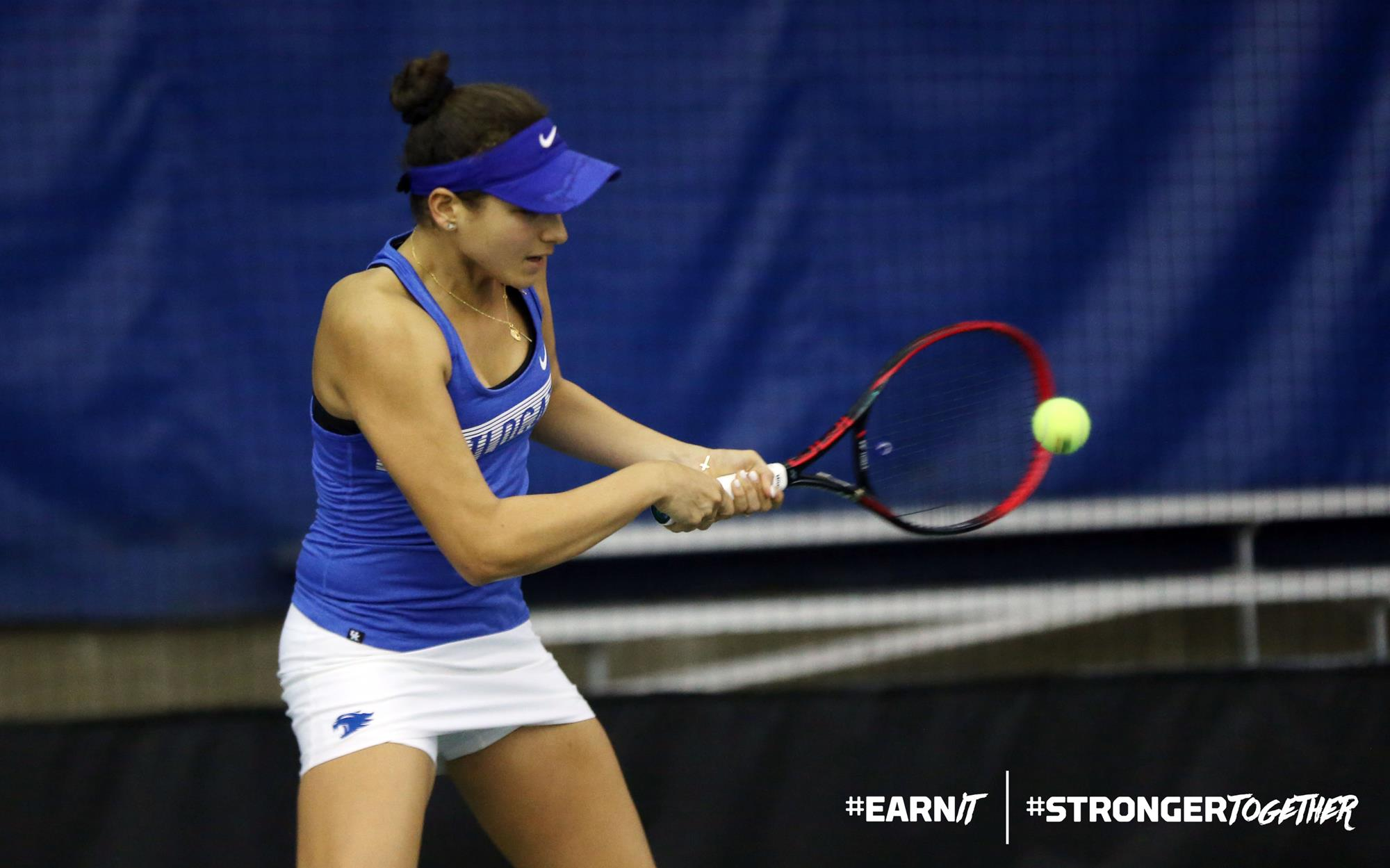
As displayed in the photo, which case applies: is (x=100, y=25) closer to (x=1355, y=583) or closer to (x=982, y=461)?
(x=982, y=461)

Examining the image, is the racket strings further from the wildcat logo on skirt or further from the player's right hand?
the wildcat logo on skirt

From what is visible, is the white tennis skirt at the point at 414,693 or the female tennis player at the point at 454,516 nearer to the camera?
the female tennis player at the point at 454,516

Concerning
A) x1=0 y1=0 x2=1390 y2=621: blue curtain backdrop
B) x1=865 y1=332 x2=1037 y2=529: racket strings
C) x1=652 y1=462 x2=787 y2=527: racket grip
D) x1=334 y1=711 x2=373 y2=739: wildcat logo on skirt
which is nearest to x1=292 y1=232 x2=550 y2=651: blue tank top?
x1=334 y1=711 x2=373 y2=739: wildcat logo on skirt

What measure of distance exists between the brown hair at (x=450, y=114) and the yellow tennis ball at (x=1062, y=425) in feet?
3.43

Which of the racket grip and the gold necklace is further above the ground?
the gold necklace

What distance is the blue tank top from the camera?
2074 mm

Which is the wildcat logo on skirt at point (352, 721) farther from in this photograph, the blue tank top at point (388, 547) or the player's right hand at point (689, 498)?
the player's right hand at point (689, 498)

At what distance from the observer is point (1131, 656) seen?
420 cm

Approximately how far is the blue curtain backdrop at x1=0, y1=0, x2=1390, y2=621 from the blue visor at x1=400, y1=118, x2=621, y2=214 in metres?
1.53

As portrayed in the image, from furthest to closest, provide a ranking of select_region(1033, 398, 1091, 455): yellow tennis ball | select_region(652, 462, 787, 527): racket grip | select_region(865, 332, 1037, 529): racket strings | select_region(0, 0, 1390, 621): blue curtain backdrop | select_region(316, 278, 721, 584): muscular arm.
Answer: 1. select_region(0, 0, 1390, 621): blue curtain backdrop
2. select_region(865, 332, 1037, 529): racket strings
3. select_region(1033, 398, 1091, 455): yellow tennis ball
4. select_region(652, 462, 787, 527): racket grip
5. select_region(316, 278, 721, 584): muscular arm

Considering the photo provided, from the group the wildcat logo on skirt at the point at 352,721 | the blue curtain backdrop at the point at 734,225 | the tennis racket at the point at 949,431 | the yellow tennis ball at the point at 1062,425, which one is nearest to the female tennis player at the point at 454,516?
the wildcat logo on skirt at the point at 352,721

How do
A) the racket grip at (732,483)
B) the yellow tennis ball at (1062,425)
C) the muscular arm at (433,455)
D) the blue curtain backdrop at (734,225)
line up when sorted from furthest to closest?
1. the blue curtain backdrop at (734,225)
2. the yellow tennis ball at (1062,425)
3. the racket grip at (732,483)
4. the muscular arm at (433,455)

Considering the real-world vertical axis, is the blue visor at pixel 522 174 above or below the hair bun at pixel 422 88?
below

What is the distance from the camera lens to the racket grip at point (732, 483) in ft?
7.06
